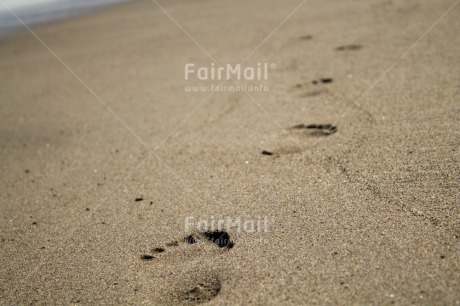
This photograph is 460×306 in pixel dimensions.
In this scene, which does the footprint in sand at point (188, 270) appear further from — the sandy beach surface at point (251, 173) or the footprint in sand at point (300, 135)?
the footprint in sand at point (300, 135)

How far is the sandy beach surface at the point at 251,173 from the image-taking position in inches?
71.4

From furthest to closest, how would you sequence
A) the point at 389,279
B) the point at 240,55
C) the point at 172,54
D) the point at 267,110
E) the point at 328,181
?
the point at 172,54 < the point at 240,55 < the point at 267,110 < the point at 328,181 < the point at 389,279

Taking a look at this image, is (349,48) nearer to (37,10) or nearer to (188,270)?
(188,270)

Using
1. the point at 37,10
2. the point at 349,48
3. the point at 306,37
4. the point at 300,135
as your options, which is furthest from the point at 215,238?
the point at 37,10

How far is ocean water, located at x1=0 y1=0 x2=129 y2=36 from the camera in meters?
8.36

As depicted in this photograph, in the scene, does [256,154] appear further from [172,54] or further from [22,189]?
[172,54]

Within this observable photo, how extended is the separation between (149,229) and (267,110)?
1.47 metres

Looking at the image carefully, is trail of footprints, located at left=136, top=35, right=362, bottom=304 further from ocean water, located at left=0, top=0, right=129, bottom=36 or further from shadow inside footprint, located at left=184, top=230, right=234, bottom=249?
ocean water, located at left=0, top=0, right=129, bottom=36

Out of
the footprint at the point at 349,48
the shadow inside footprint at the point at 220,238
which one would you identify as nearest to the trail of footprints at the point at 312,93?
the footprint at the point at 349,48

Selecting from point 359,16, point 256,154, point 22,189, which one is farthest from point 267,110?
point 359,16

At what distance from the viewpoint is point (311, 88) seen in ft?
11.5

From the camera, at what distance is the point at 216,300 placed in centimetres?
172

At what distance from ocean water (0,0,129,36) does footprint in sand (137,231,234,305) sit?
23.1 feet

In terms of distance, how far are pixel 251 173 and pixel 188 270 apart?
828 mm
